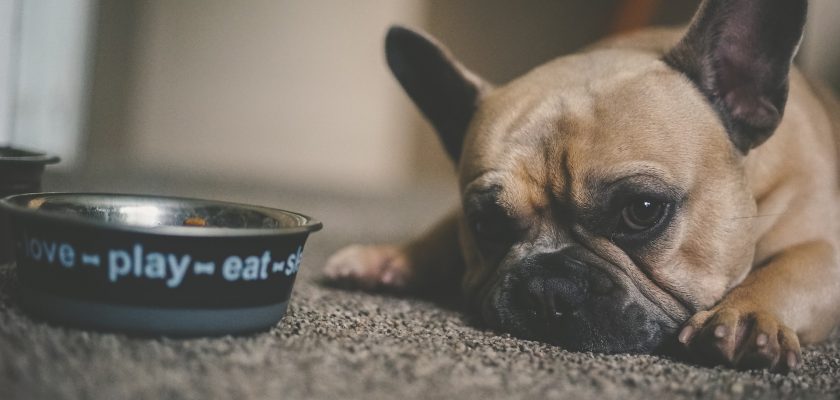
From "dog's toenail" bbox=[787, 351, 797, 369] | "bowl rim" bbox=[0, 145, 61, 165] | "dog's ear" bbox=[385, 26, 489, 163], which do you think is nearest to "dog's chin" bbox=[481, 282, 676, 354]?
"dog's toenail" bbox=[787, 351, 797, 369]

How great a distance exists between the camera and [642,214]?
96 cm

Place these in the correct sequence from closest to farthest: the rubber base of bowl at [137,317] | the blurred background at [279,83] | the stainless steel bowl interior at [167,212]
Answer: the rubber base of bowl at [137,317] → the stainless steel bowl interior at [167,212] → the blurred background at [279,83]

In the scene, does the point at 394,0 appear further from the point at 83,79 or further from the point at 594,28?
the point at 83,79

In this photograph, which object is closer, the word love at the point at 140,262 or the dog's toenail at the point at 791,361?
the word love at the point at 140,262

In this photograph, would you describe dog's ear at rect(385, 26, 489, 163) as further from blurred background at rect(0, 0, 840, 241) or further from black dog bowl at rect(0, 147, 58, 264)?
blurred background at rect(0, 0, 840, 241)

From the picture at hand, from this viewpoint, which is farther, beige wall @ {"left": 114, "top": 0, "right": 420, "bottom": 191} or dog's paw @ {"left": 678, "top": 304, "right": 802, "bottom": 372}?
beige wall @ {"left": 114, "top": 0, "right": 420, "bottom": 191}

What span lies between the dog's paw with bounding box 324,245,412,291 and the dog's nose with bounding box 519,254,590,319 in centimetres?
35

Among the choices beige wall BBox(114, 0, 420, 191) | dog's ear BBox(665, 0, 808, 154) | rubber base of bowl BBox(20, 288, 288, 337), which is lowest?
beige wall BBox(114, 0, 420, 191)

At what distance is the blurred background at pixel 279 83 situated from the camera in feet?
9.50

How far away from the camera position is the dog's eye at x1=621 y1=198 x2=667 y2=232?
0.96 m

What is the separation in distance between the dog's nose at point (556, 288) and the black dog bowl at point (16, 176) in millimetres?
574

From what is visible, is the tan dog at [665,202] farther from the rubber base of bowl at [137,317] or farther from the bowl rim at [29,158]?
the bowl rim at [29,158]

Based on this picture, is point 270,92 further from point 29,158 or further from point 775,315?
point 775,315

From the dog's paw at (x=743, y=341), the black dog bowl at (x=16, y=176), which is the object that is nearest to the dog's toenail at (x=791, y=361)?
the dog's paw at (x=743, y=341)
